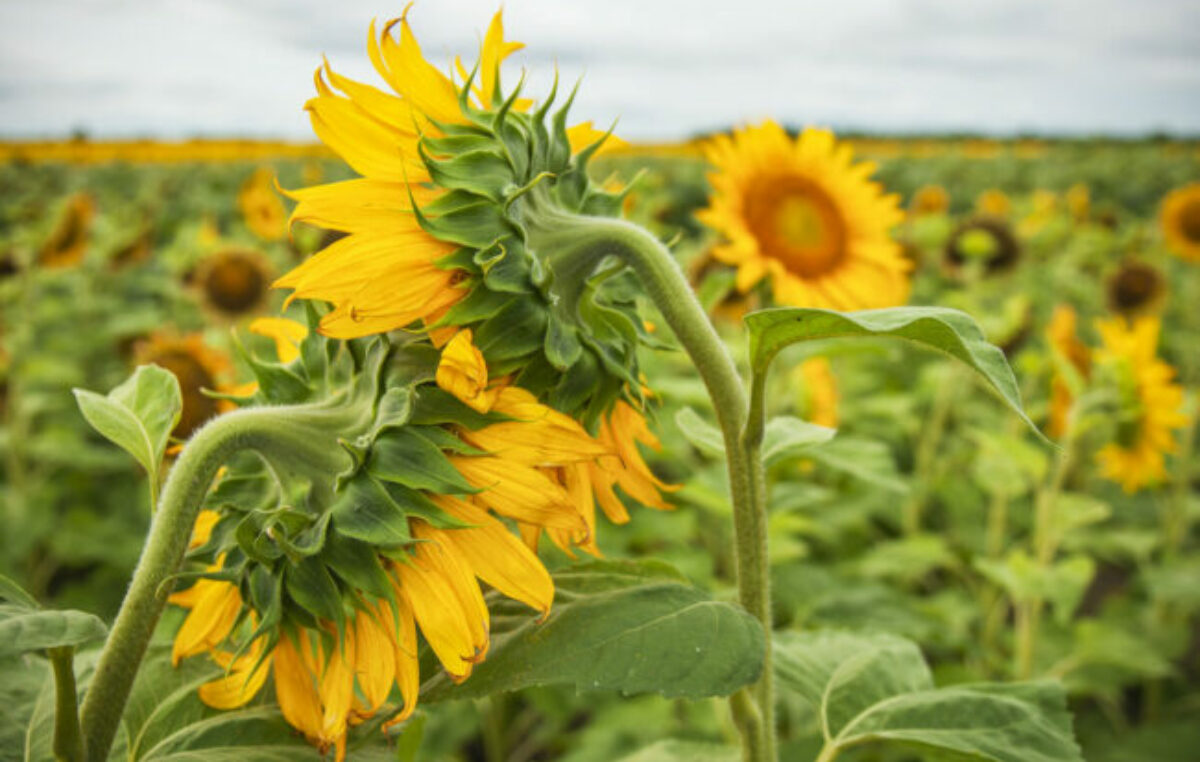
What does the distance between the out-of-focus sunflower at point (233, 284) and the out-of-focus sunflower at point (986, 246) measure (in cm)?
285

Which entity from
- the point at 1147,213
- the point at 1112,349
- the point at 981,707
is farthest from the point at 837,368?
the point at 1147,213

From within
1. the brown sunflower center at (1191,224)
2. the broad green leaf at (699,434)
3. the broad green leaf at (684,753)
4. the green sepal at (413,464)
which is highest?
the brown sunflower center at (1191,224)

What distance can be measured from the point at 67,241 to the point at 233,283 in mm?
1370

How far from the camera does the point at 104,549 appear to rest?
3.22m

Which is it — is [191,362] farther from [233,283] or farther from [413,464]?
[413,464]

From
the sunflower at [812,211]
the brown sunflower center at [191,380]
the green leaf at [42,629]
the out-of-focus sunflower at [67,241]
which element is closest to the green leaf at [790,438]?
the green leaf at [42,629]

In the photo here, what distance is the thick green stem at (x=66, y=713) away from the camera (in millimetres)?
731

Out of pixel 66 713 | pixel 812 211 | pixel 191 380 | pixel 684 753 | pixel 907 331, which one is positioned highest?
pixel 812 211

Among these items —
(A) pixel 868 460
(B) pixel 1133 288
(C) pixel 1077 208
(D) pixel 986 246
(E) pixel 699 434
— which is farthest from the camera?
(C) pixel 1077 208

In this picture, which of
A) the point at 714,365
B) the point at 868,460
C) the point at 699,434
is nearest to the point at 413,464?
the point at 714,365

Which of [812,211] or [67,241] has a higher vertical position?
[812,211]

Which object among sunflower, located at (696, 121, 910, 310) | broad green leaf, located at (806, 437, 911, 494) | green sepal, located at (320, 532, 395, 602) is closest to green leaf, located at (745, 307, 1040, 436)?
green sepal, located at (320, 532, 395, 602)

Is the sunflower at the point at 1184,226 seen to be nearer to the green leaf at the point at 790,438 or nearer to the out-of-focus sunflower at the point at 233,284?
the out-of-focus sunflower at the point at 233,284

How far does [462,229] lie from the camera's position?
28.2 inches
